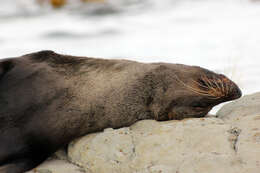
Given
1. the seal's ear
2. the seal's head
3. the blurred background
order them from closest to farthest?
the seal's ear < the seal's head < the blurred background

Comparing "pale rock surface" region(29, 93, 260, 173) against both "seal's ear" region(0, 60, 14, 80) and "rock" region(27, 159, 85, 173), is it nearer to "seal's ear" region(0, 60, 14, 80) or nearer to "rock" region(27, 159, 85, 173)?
"rock" region(27, 159, 85, 173)

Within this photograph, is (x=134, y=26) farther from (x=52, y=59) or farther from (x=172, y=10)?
(x=52, y=59)

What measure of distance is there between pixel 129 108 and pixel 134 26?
8654mm

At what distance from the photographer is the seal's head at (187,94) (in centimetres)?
421

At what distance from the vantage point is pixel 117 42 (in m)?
11.2

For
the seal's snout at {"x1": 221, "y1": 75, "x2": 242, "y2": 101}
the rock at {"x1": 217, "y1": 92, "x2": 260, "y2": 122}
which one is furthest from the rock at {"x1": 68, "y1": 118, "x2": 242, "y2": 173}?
the seal's snout at {"x1": 221, "y1": 75, "x2": 242, "y2": 101}

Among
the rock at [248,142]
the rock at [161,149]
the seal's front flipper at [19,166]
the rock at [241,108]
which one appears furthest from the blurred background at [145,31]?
the seal's front flipper at [19,166]

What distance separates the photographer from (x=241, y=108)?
168 inches

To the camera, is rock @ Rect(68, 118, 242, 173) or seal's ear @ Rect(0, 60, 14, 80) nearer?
rock @ Rect(68, 118, 242, 173)

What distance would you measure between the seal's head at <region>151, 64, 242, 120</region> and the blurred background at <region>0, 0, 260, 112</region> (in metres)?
2.89

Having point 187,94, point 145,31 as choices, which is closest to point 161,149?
point 187,94

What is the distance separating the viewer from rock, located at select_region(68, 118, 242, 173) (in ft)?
10.7

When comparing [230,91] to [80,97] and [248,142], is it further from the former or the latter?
[80,97]

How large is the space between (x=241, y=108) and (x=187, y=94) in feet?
1.93
